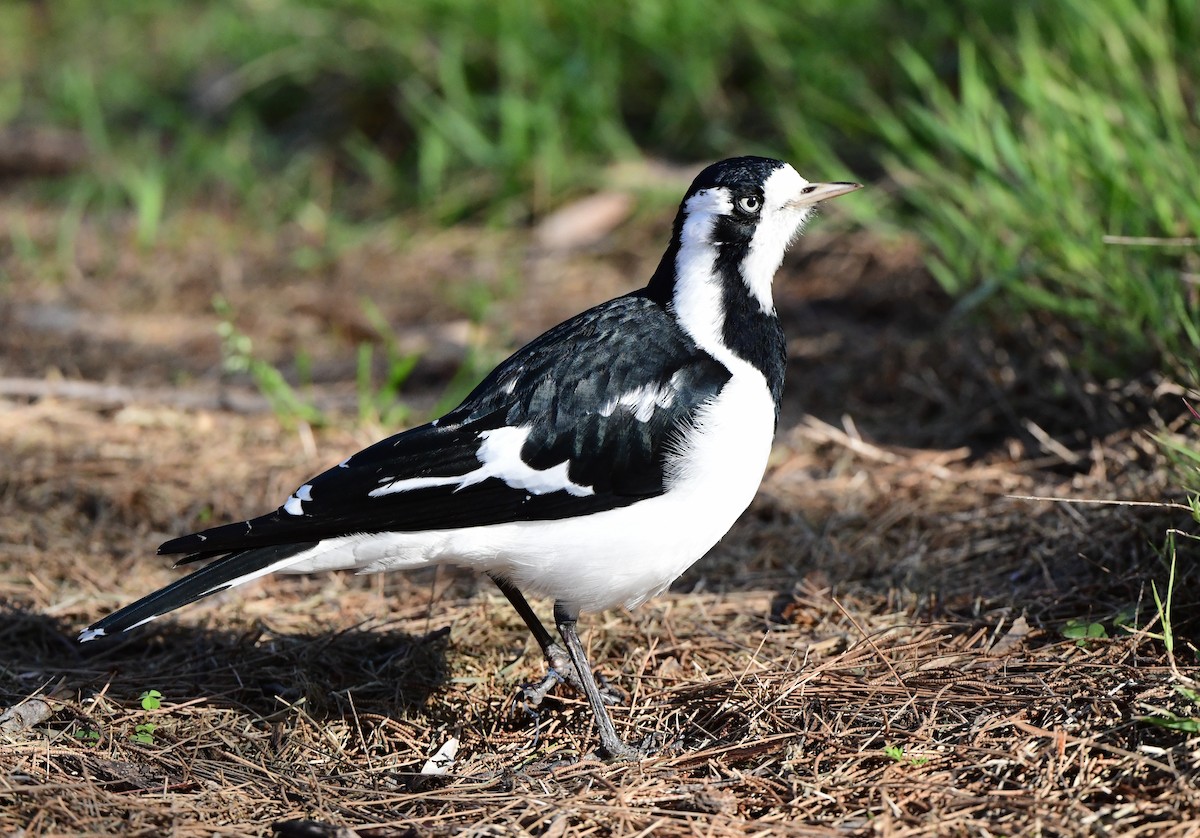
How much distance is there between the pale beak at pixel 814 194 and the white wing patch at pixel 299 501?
1138 millimetres

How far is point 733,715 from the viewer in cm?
245

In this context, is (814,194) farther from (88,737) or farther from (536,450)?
(88,737)

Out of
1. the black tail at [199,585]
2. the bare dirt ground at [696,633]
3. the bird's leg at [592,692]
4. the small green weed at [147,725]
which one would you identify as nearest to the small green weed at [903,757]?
the bare dirt ground at [696,633]

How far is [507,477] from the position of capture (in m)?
2.45

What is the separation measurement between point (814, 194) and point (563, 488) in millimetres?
838

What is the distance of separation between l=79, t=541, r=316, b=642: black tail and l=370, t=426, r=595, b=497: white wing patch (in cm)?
21

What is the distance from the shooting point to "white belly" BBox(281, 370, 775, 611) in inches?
95.7

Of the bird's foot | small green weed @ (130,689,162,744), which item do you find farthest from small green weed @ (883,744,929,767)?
small green weed @ (130,689,162,744)

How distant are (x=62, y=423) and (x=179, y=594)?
5.87 feet

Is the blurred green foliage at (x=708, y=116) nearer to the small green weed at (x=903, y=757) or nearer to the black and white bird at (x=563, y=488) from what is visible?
the black and white bird at (x=563, y=488)

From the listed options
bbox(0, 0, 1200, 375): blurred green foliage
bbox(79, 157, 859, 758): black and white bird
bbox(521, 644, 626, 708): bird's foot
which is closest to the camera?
bbox(79, 157, 859, 758): black and white bird

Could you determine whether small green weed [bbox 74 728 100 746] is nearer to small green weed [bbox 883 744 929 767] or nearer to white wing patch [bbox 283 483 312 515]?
white wing patch [bbox 283 483 312 515]

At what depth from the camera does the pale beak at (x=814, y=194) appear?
2717 mm

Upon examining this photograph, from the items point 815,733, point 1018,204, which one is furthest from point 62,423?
point 1018,204
